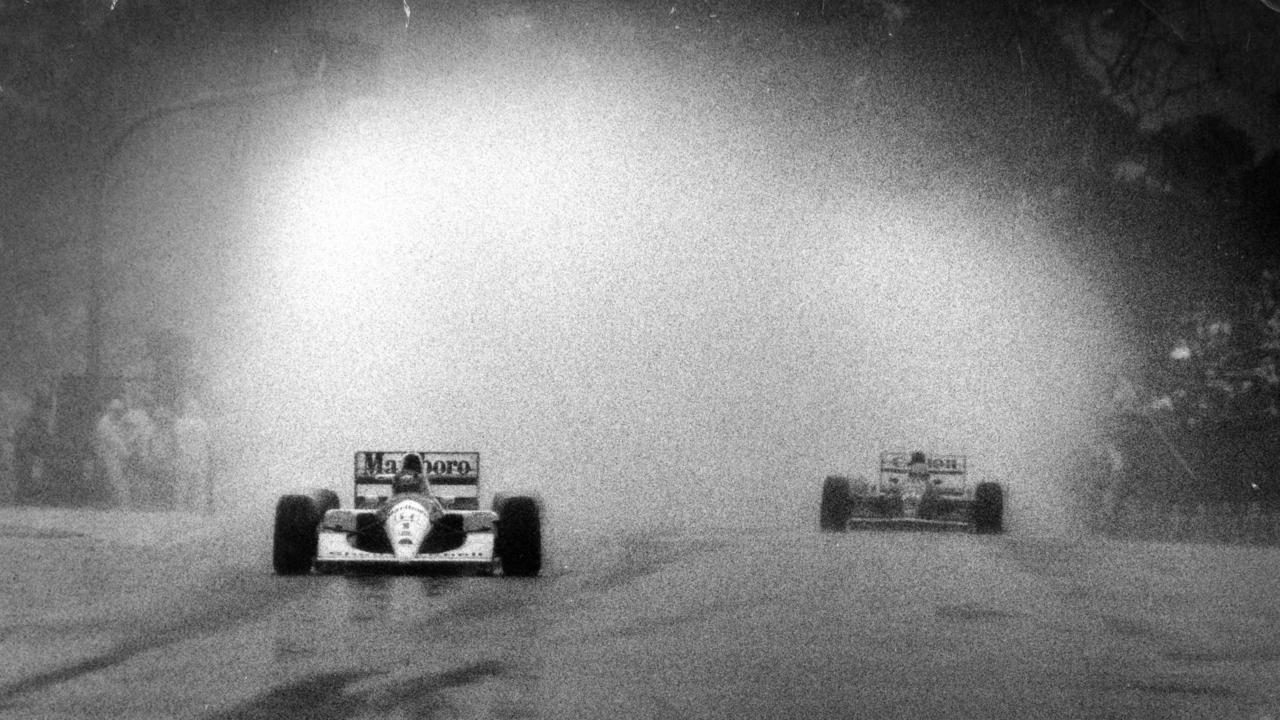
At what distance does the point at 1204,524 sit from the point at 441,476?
16079 millimetres

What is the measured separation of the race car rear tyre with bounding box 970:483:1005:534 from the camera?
26453 mm

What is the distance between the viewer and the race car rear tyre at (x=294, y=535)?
17406 mm

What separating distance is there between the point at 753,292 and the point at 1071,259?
1158 centimetres

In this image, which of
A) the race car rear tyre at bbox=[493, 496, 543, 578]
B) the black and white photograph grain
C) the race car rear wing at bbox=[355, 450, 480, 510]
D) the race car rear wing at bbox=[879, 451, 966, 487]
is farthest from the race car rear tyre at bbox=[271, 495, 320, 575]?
the race car rear wing at bbox=[879, 451, 966, 487]

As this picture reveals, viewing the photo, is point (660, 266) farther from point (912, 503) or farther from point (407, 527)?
point (407, 527)

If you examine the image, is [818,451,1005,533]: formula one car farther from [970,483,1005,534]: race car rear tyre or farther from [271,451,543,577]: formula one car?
[271,451,543,577]: formula one car

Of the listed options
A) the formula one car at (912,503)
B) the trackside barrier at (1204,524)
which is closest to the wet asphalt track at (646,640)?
the formula one car at (912,503)

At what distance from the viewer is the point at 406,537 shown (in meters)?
17.6

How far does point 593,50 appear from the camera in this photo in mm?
57875

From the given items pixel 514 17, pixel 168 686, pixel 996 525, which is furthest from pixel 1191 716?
pixel 514 17

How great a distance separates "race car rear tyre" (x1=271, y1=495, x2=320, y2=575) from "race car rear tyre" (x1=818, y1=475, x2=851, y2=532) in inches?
446

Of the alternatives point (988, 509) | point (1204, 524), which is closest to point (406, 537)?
point (988, 509)

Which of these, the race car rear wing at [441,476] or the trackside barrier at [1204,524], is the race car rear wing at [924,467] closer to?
the trackside barrier at [1204,524]

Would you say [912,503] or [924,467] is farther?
[924,467]
